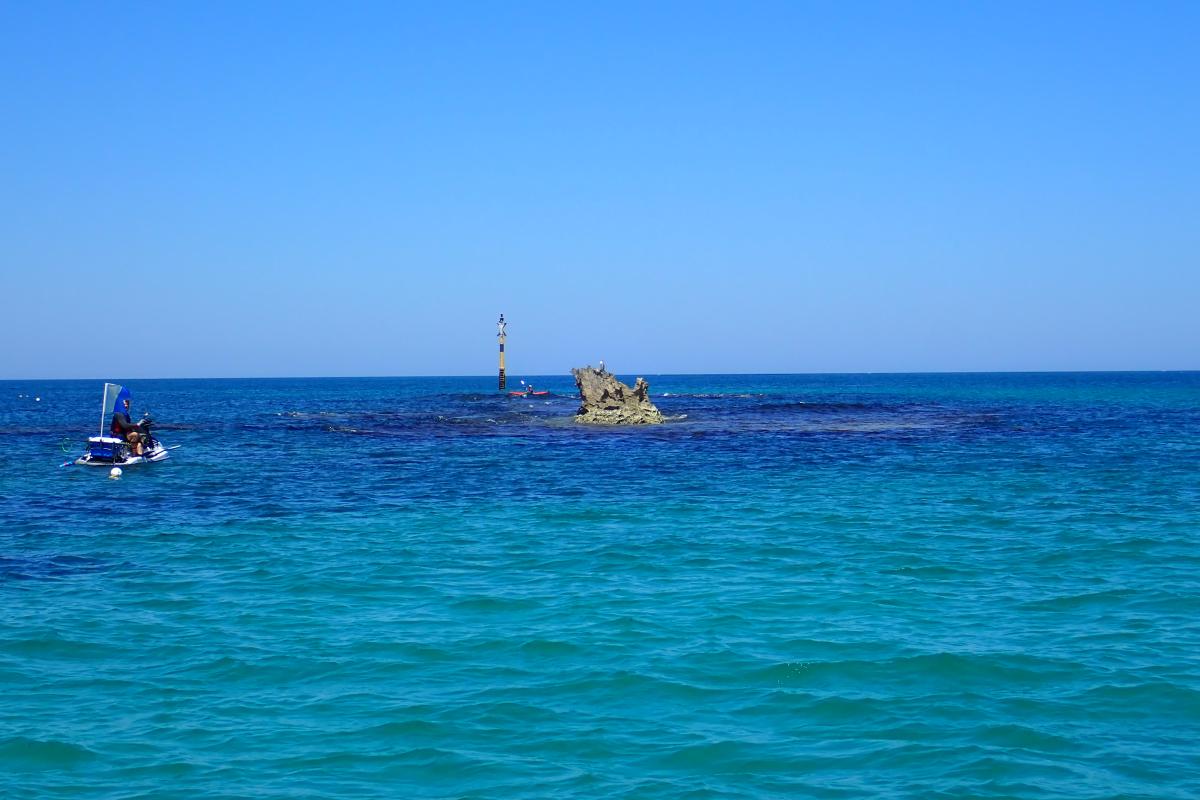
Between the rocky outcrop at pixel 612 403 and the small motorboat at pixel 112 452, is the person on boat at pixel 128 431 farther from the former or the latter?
the rocky outcrop at pixel 612 403

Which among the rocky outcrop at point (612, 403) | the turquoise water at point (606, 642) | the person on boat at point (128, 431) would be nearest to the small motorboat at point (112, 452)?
the person on boat at point (128, 431)

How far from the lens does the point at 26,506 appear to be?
2700 centimetres

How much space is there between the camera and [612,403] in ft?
206

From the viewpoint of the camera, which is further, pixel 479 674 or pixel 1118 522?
pixel 1118 522

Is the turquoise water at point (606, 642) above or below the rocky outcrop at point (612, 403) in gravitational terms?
below

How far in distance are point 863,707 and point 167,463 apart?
3552 cm

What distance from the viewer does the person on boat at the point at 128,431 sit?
3809 centimetres

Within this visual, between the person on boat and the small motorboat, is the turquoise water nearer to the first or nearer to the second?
the small motorboat

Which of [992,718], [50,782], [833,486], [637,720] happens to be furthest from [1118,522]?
[50,782]

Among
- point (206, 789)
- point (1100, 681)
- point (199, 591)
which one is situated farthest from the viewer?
point (199, 591)

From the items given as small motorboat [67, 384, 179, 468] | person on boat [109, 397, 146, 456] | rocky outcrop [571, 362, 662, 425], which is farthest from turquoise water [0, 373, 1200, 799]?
rocky outcrop [571, 362, 662, 425]

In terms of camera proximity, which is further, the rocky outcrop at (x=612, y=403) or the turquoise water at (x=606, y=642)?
the rocky outcrop at (x=612, y=403)

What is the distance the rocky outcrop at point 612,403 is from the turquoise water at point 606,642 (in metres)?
31.8

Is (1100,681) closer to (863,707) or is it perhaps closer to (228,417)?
(863,707)
